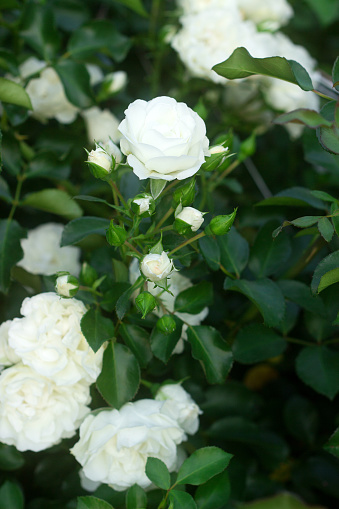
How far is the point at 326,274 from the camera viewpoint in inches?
23.9

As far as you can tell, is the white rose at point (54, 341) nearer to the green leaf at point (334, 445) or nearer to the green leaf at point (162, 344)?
the green leaf at point (162, 344)

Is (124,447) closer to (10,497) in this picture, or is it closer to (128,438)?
(128,438)

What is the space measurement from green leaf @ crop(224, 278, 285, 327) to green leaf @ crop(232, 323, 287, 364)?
0.12 m

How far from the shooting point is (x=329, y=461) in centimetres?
100

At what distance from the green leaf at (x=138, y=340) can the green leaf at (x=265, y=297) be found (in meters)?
0.13

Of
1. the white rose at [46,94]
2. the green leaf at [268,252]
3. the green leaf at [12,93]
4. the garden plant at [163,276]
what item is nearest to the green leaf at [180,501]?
the garden plant at [163,276]

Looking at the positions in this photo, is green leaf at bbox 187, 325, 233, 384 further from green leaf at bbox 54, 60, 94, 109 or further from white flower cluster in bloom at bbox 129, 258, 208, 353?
green leaf at bbox 54, 60, 94, 109

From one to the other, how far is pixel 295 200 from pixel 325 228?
0.17 meters

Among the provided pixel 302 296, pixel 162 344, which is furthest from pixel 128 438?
pixel 302 296

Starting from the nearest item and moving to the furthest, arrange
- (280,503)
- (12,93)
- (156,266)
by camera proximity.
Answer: (156,266) → (12,93) → (280,503)

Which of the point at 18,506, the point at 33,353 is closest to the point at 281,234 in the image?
the point at 33,353

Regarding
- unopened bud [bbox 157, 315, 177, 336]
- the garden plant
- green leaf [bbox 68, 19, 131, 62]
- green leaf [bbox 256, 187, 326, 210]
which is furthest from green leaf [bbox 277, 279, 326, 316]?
green leaf [bbox 68, 19, 131, 62]

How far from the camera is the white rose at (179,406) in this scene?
70cm

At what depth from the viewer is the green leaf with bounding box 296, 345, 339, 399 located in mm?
793
